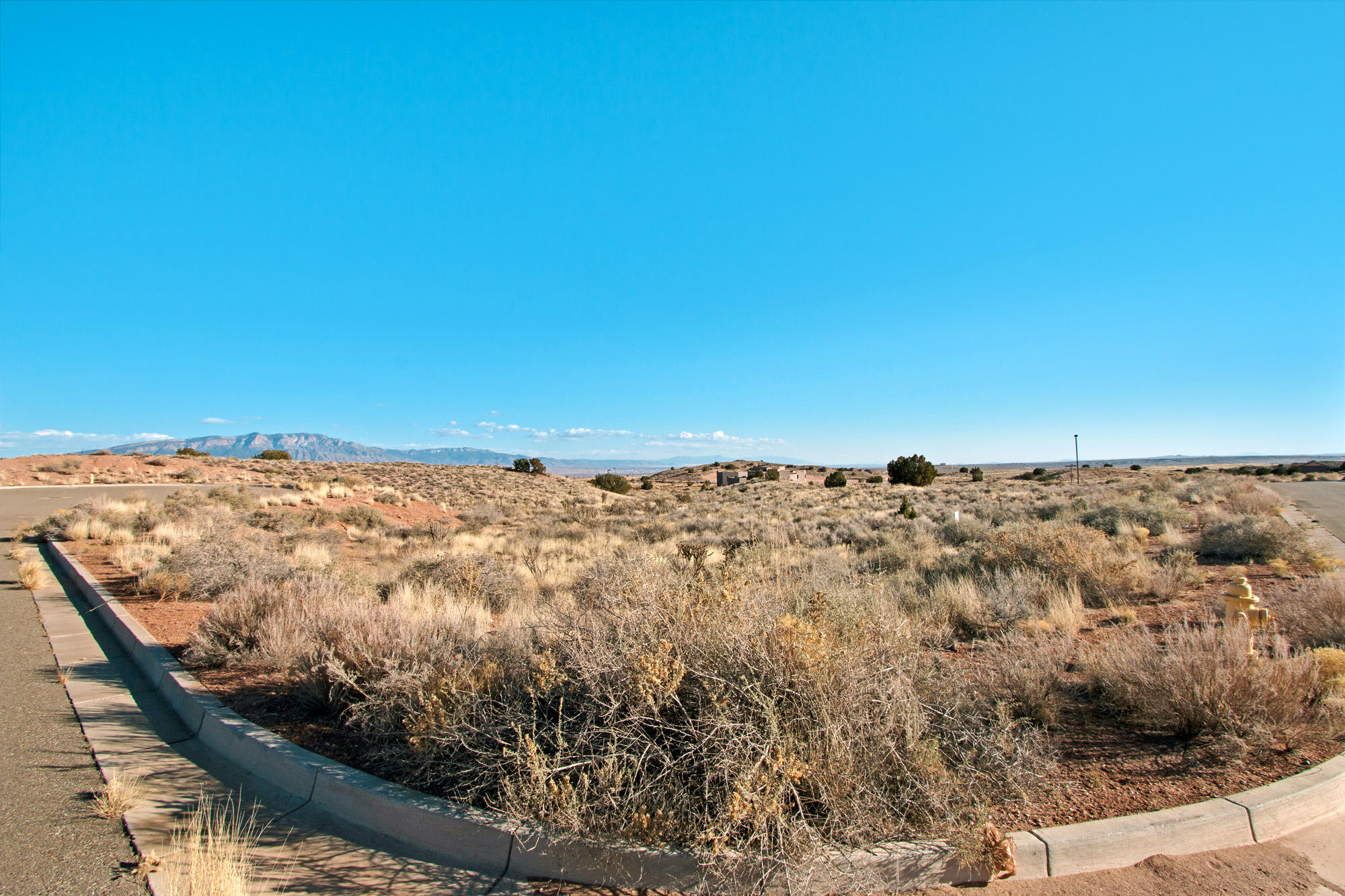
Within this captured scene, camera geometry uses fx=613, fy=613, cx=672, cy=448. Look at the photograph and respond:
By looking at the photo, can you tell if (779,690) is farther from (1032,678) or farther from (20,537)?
(20,537)

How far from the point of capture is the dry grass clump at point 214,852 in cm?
270

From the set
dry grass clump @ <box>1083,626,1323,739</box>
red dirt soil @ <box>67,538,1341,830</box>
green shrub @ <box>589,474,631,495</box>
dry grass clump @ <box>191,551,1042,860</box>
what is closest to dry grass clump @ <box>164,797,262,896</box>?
red dirt soil @ <box>67,538,1341,830</box>

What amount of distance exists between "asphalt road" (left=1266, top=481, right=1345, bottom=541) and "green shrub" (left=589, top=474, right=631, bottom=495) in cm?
3456

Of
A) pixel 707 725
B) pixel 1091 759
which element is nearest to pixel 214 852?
pixel 707 725

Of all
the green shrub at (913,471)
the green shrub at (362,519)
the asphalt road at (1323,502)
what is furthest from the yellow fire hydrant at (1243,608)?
the green shrub at (913,471)

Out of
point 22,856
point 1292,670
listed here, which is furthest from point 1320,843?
point 22,856

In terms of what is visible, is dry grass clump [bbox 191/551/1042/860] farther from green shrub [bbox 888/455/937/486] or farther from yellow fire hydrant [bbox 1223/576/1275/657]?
green shrub [bbox 888/455/937/486]

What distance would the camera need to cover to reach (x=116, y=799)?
357 centimetres

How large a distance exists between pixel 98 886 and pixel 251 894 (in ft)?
2.78

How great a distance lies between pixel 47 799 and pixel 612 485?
42386mm

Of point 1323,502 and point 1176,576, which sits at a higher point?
point 1323,502

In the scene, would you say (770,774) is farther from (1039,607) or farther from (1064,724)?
(1039,607)

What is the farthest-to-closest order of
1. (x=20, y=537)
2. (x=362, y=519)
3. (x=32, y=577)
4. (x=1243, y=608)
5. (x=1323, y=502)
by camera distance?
1. (x=1323, y=502)
2. (x=362, y=519)
3. (x=20, y=537)
4. (x=32, y=577)
5. (x=1243, y=608)

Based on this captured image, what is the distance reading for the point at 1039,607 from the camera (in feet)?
26.6
